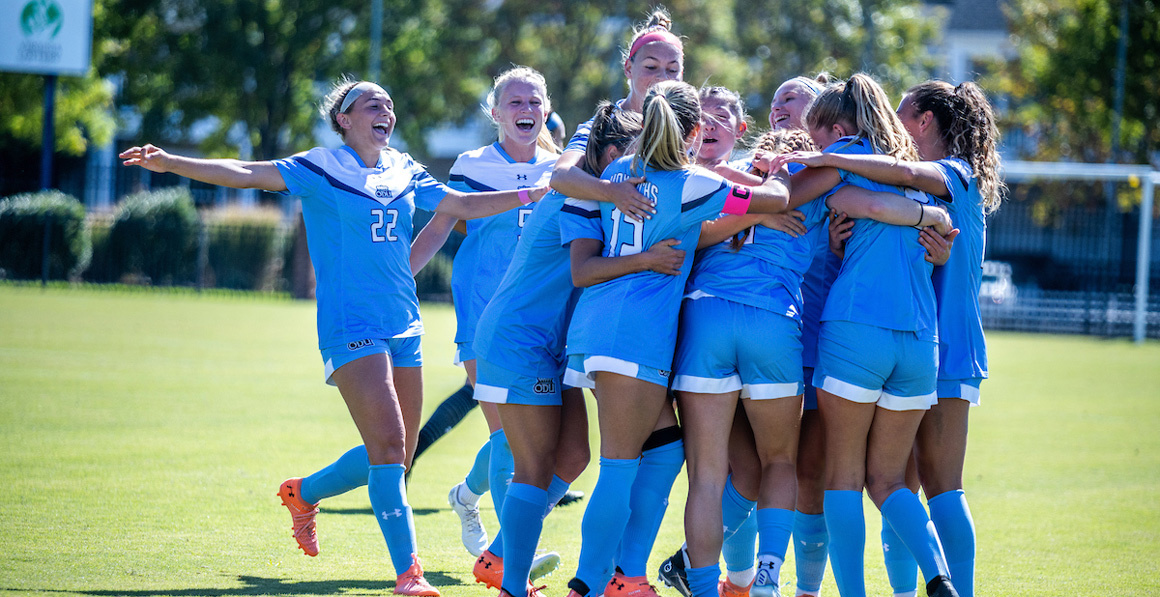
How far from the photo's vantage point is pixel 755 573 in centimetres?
427

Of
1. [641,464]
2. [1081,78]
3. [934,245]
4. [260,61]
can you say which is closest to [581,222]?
[641,464]

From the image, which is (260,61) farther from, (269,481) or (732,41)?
(269,481)

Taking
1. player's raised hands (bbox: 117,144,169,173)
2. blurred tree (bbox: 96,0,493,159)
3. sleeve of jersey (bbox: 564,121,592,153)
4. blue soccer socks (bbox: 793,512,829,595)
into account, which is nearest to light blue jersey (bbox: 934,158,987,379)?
blue soccer socks (bbox: 793,512,829,595)

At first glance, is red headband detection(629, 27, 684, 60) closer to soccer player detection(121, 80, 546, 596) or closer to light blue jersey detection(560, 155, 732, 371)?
soccer player detection(121, 80, 546, 596)

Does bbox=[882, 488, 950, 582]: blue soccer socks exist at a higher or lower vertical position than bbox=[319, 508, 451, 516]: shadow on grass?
higher

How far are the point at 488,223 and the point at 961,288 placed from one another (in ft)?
7.83

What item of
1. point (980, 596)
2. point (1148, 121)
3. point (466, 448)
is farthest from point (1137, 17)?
point (980, 596)

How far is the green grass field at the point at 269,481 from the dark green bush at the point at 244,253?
12.5 meters

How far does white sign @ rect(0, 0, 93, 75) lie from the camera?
2494 cm

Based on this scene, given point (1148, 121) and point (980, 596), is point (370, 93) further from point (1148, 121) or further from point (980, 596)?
point (1148, 121)

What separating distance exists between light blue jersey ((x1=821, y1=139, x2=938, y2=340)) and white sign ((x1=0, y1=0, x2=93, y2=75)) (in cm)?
2465

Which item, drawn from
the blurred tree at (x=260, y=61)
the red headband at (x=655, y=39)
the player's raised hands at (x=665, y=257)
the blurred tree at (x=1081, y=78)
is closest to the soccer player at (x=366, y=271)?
the player's raised hands at (x=665, y=257)

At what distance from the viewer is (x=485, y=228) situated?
5.61 meters

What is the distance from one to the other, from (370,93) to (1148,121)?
27576 mm
